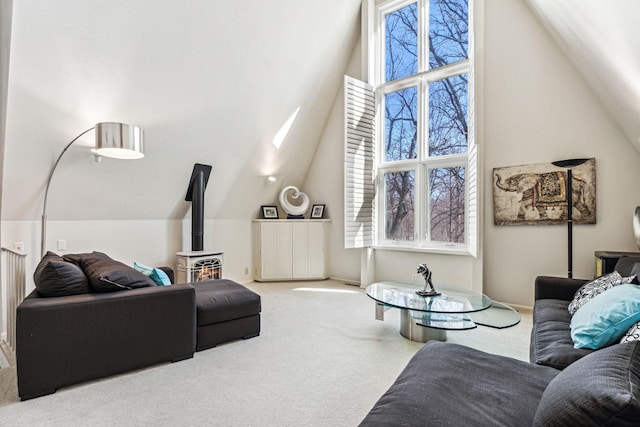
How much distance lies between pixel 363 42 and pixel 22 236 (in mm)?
4670

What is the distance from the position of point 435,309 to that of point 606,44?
2146mm

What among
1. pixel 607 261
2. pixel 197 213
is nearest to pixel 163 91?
pixel 197 213

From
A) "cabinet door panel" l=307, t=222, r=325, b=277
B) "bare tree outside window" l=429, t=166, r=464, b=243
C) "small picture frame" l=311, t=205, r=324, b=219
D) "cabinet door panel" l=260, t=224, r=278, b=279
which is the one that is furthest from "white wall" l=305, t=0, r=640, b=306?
"cabinet door panel" l=260, t=224, r=278, b=279

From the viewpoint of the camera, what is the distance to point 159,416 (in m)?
1.87

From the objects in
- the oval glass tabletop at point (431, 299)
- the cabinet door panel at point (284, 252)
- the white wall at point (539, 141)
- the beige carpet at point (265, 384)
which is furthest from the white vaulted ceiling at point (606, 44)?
the cabinet door panel at point (284, 252)

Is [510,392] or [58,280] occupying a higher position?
[58,280]

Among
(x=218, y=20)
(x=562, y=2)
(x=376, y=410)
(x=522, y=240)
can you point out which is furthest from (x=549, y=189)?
(x=218, y=20)

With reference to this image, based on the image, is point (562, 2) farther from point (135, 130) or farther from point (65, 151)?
point (65, 151)

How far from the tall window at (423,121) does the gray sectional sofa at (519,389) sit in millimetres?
2928

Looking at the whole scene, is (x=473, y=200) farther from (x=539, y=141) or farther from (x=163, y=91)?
(x=163, y=91)

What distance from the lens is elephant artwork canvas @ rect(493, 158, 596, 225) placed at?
3.53 metres

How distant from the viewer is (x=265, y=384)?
2221 millimetres

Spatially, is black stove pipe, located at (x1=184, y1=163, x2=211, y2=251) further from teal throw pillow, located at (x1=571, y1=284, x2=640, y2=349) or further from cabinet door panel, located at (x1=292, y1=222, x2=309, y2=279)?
teal throw pillow, located at (x1=571, y1=284, x2=640, y2=349)

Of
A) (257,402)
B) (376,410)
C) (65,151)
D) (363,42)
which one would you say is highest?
(363,42)
